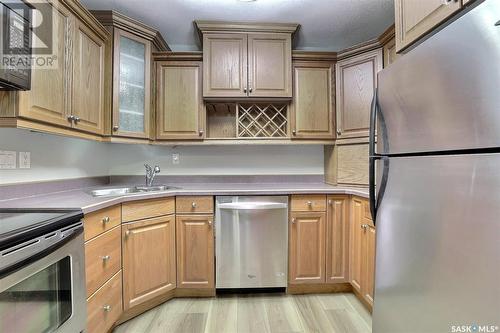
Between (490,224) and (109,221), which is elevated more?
(490,224)

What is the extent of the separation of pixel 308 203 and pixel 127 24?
2052 millimetres

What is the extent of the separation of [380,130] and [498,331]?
30.6 inches

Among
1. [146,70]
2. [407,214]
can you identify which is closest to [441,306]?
[407,214]

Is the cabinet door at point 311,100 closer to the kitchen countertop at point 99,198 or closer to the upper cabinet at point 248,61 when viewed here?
the upper cabinet at point 248,61

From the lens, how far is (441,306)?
791 mm

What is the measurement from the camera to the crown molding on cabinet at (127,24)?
74.6 inches

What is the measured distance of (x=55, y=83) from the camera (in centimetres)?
141

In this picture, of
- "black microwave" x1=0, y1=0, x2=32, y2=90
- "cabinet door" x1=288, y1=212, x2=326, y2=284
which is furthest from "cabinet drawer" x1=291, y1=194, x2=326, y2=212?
"black microwave" x1=0, y1=0, x2=32, y2=90

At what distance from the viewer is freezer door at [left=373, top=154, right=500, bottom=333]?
2.15ft

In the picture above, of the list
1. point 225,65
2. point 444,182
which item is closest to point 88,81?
point 225,65

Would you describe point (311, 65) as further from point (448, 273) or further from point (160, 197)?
point (448, 273)

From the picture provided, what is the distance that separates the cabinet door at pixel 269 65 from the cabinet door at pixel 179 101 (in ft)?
1.63

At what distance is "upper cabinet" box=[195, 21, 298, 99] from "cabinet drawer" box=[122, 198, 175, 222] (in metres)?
1.01

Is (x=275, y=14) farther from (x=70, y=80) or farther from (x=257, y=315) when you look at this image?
(x=257, y=315)
